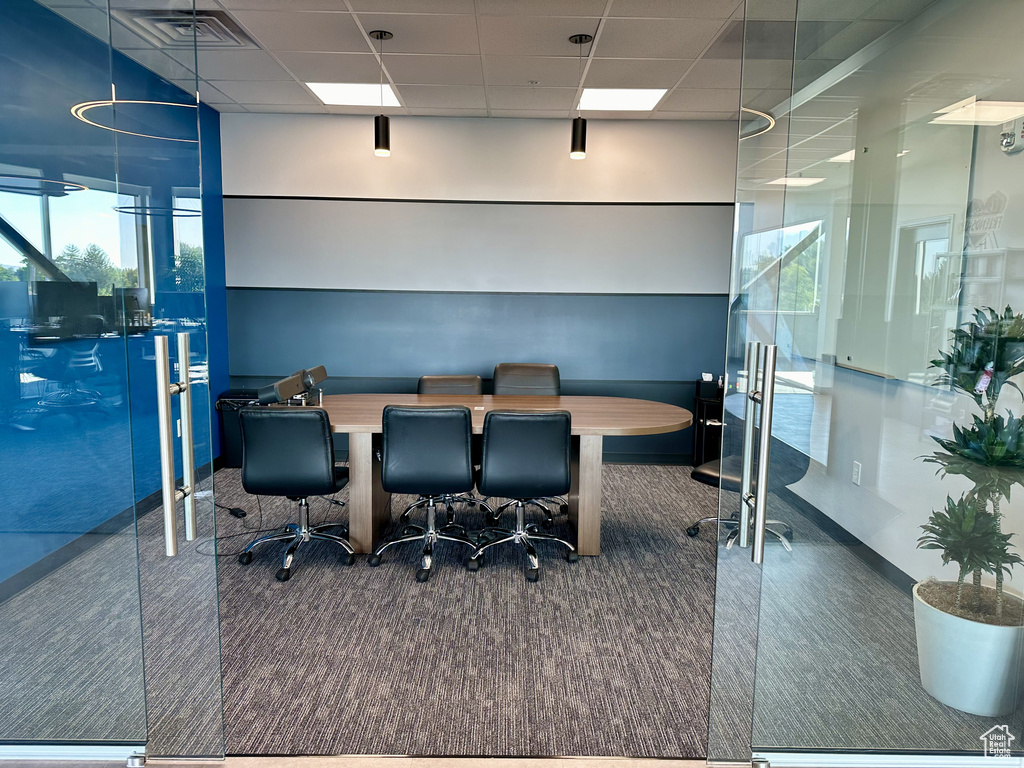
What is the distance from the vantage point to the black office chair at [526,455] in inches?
145

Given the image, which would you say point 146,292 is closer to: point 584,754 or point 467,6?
point 584,754

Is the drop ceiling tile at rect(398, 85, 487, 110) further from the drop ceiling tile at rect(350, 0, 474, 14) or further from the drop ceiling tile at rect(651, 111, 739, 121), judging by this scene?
the drop ceiling tile at rect(651, 111, 739, 121)

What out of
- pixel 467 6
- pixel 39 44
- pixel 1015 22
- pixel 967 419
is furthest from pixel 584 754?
pixel 467 6

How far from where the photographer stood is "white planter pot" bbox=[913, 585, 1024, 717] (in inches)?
70.3

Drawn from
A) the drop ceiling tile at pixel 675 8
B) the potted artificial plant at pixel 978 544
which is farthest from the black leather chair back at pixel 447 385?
the potted artificial plant at pixel 978 544

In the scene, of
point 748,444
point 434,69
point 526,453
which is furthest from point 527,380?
point 748,444

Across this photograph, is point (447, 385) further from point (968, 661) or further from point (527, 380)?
point (968, 661)

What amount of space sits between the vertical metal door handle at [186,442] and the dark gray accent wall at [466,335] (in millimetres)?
4504

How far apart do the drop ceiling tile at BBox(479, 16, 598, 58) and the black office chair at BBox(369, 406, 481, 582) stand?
2241 millimetres

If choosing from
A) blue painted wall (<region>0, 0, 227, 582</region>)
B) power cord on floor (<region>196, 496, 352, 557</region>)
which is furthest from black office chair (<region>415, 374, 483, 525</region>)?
blue painted wall (<region>0, 0, 227, 582</region>)

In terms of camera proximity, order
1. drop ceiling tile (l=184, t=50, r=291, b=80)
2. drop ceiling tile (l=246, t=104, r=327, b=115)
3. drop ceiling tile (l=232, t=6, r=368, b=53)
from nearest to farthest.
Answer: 1. drop ceiling tile (l=232, t=6, r=368, b=53)
2. drop ceiling tile (l=184, t=50, r=291, b=80)
3. drop ceiling tile (l=246, t=104, r=327, b=115)

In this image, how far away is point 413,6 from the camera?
371 centimetres

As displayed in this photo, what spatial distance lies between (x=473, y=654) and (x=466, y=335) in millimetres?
3832

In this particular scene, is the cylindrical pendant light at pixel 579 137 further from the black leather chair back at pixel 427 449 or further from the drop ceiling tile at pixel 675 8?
the black leather chair back at pixel 427 449
